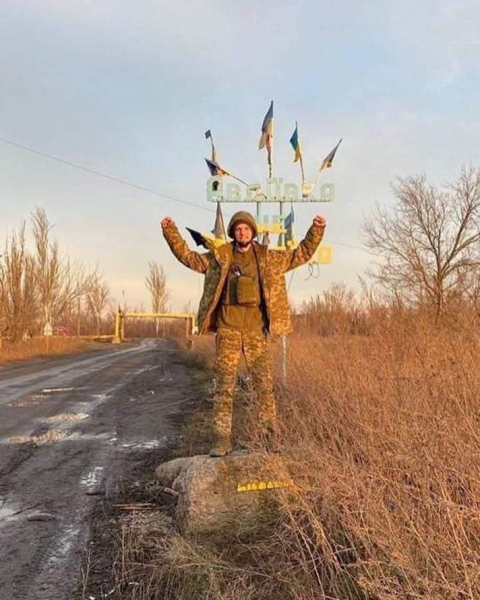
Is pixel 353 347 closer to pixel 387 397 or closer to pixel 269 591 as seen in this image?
pixel 387 397

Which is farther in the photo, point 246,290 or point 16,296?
point 16,296

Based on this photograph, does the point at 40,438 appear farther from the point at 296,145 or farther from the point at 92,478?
the point at 296,145

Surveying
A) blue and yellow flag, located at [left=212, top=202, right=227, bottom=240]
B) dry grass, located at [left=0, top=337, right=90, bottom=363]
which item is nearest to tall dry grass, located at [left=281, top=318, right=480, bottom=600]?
blue and yellow flag, located at [left=212, top=202, right=227, bottom=240]

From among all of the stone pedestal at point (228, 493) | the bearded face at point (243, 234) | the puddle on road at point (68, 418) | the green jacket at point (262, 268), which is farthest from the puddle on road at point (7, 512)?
the puddle on road at point (68, 418)

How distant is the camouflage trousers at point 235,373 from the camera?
470cm

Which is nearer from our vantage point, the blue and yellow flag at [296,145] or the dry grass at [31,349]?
the blue and yellow flag at [296,145]

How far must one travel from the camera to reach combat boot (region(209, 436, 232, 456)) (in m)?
4.54

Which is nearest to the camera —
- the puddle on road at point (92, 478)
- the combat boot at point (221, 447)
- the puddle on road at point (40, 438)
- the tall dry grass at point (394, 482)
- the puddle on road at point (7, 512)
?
the tall dry grass at point (394, 482)

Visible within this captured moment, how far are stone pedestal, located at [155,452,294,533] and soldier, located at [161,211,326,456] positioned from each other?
384 mm

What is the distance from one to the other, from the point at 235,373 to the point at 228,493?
98 cm

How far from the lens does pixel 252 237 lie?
4.75 meters

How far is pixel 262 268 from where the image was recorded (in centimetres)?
473

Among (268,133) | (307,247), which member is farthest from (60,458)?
(268,133)

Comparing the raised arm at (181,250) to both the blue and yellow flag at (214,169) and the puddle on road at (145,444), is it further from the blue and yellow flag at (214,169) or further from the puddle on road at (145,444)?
the blue and yellow flag at (214,169)
